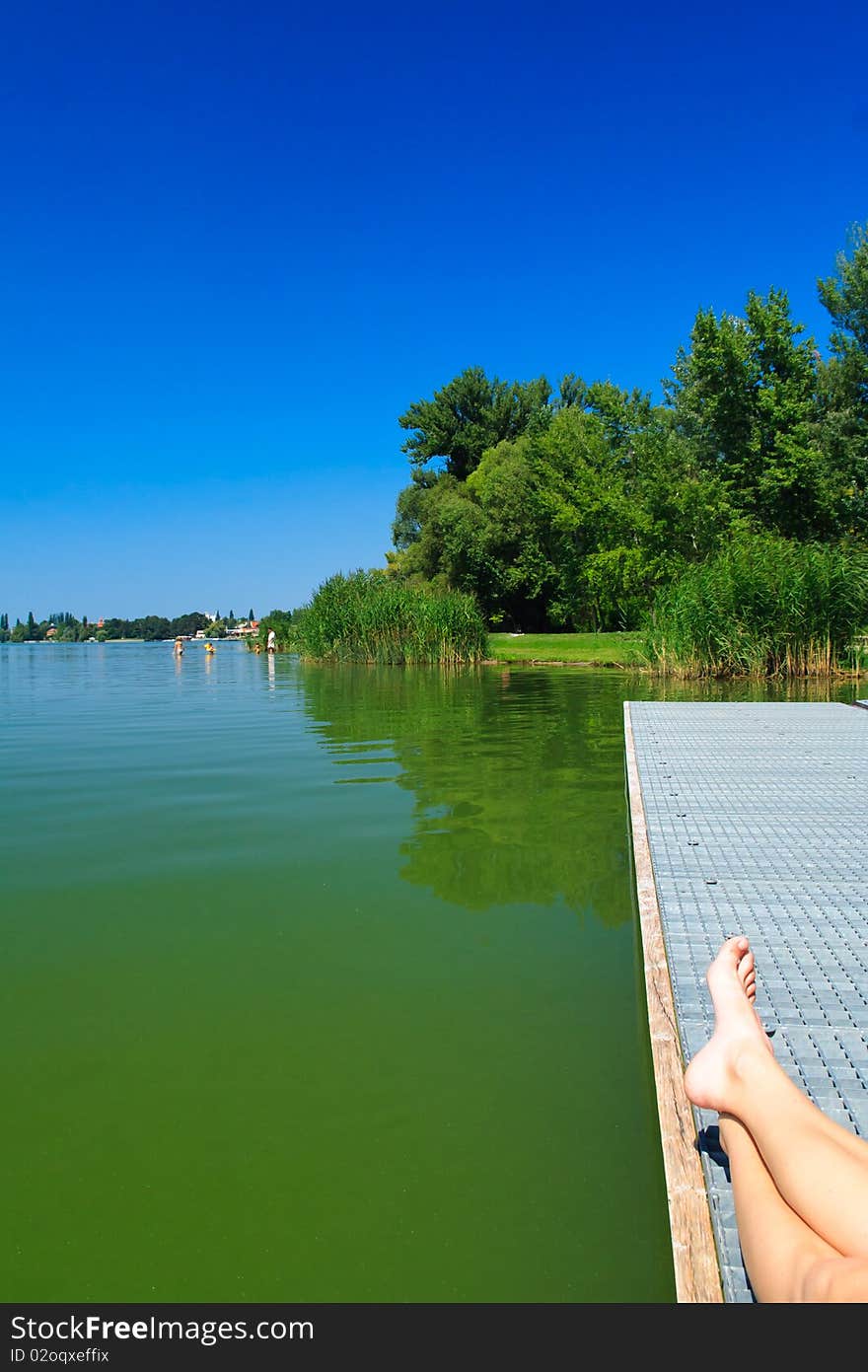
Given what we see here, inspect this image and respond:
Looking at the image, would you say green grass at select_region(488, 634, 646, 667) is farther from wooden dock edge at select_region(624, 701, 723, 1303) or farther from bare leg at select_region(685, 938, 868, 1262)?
bare leg at select_region(685, 938, 868, 1262)

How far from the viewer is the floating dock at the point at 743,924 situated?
210 cm

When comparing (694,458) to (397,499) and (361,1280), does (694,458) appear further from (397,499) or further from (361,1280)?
(361,1280)

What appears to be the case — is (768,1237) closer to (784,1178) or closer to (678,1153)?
(784,1178)

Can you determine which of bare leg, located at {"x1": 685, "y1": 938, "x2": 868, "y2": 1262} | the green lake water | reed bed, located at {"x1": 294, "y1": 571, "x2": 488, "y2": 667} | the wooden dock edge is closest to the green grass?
reed bed, located at {"x1": 294, "y1": 571, "x2": 488, "y2": 667}

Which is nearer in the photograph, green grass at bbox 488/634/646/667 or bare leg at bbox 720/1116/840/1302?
bare leg at bbox 720/1116/840/1302

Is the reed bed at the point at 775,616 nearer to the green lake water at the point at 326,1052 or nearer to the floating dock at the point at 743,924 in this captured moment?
the floating dock at the point at 743,924

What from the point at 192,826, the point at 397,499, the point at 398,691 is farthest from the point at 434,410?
the point at 192,826

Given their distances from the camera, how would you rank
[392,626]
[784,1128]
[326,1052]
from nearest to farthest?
[784,1128], [326,1052], [392,626]

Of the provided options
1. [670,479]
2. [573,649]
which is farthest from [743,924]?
[670,479]

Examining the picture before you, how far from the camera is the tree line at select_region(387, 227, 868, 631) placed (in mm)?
31250

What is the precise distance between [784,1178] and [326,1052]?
1891mm

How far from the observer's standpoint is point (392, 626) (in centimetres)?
2791

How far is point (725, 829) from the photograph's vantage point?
5008mm

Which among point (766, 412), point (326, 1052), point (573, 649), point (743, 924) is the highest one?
point (766, 412)
